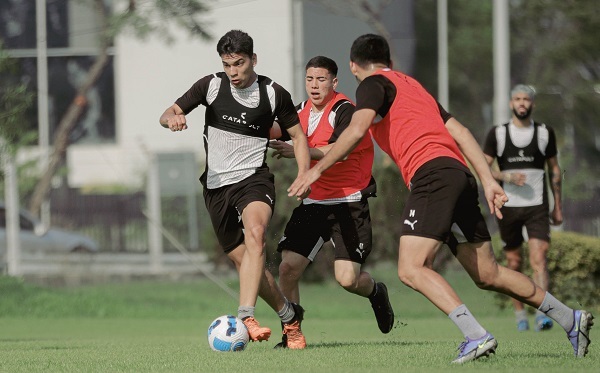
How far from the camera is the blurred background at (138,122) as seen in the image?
19359mm

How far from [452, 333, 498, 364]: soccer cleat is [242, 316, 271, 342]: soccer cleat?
1.81 metres

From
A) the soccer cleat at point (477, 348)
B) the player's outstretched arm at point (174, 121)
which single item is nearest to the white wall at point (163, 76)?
the player's outstretched arm at point (174, 121)

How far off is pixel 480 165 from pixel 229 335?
7.50ft

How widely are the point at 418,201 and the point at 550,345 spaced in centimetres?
210

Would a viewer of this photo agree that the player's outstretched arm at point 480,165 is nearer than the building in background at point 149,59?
Yes

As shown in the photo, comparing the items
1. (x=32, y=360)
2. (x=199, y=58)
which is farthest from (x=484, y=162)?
(x=199, y=58)

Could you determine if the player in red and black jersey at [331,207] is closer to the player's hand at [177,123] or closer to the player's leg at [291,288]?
the player's leg at [291,288]

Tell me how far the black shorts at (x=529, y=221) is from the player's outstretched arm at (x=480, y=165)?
4.82 m

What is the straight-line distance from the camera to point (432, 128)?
8.22m

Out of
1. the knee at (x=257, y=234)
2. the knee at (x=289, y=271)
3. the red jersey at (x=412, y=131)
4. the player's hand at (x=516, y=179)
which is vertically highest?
the red jersey at (x=412, y=131)

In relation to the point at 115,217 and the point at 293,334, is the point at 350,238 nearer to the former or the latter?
the point at 293,334

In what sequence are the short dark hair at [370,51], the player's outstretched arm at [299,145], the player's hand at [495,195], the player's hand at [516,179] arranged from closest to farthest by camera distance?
the player's hand at [495,195]
the short dark hair at [370,51]
the player's outstretched arm at [299,145]
the player's hand at [516,179]

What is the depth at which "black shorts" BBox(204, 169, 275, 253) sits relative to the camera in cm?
969

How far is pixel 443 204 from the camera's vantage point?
313 inches
